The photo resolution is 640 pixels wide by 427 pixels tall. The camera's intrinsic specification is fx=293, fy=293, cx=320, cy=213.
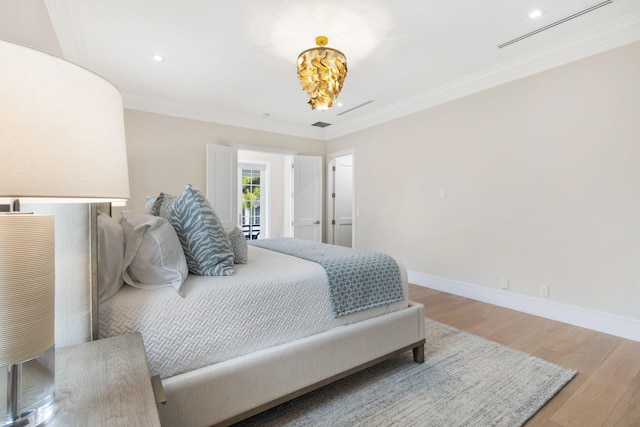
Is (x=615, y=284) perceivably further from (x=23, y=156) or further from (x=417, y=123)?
(x=23, y=156)

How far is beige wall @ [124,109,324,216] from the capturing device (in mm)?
4152

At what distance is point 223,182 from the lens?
476 cm

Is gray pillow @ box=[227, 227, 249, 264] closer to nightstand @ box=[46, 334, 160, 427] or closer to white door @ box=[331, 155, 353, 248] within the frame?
nightstand @ box=[46, 334, 160, 427]

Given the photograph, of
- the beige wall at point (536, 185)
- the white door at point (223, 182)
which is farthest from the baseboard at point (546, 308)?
the white door at point (223, 182)

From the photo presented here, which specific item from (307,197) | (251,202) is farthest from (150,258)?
(251,202)

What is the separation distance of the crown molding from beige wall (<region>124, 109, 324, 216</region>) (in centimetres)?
280

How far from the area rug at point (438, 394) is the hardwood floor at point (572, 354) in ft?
0.31

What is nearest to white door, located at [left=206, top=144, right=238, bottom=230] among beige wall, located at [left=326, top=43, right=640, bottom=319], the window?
the window

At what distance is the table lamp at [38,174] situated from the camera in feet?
1.55

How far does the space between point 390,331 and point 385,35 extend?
252cm

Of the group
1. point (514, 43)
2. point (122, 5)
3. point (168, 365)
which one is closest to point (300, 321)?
point (168, 365)

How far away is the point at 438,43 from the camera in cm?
282

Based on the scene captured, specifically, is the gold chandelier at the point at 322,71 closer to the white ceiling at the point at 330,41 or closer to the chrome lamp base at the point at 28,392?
the white ceiling at the point at 330,41

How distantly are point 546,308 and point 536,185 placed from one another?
1274 millimetres
